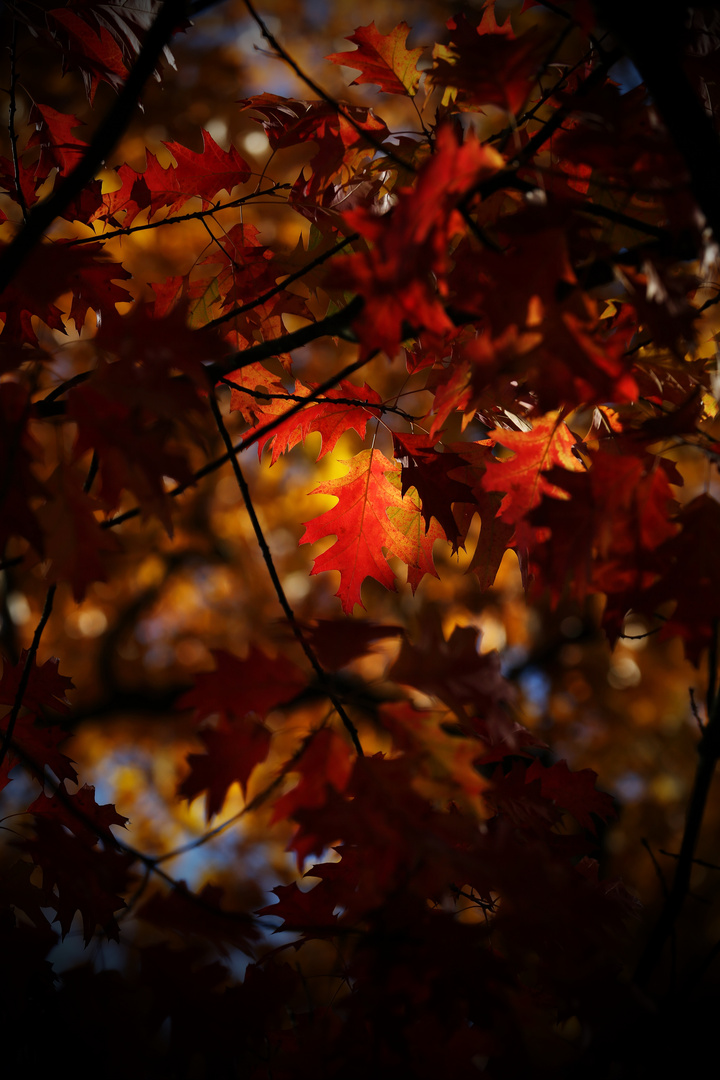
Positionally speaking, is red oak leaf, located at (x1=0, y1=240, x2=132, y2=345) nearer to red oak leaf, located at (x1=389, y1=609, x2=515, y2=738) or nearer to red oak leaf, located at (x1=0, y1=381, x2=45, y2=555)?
red oak leaf, located at (x1=0, y1=381, x2=45, y2=555)

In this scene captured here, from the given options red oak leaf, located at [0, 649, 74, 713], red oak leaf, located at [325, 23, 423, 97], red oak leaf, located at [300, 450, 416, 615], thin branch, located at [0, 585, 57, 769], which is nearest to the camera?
thin branch, located at [0, 585, 57, 769]

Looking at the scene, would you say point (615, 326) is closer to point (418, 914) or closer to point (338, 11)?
point (418, 914)

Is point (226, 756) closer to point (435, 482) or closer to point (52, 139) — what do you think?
point (435, 482)

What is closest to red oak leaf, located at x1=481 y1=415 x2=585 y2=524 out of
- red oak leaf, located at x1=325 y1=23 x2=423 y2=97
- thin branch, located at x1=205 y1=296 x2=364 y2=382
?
thin branch, located at x1=205 y1=296 x2=364 y2=382

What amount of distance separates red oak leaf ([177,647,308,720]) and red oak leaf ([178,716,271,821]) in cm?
2

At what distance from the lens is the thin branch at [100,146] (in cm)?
88

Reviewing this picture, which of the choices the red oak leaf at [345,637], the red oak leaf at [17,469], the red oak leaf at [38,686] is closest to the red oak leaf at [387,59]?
the red oak leaf at [17,469]

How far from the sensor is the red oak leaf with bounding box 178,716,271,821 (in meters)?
0.83

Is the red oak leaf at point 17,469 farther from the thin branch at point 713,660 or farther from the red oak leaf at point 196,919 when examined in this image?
the thin branch at point 713,660

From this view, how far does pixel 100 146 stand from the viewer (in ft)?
2.92

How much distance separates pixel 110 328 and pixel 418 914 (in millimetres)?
941

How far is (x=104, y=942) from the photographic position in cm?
100

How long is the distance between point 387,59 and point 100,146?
63 centimetres

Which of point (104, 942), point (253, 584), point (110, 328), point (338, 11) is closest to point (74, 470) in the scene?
point (110, 328)
